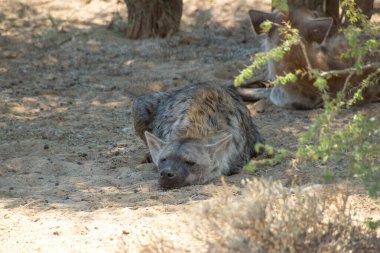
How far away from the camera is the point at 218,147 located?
6.71 m

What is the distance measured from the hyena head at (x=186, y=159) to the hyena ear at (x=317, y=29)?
2282mm

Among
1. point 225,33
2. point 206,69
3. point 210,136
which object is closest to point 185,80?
point 206,69

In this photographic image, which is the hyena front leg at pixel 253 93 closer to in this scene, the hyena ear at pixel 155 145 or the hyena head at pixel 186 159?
the hyena head at pixel 186 159

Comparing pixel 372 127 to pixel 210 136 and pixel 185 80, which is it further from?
pixel 185 80

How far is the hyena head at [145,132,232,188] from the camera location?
631 cm

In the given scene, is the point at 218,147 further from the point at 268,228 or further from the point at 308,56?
the point at 268,228

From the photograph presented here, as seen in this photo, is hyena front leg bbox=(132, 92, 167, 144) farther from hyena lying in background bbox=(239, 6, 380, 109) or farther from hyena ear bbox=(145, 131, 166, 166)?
hyena lying in background bbox=(239, 6, 380, 109)

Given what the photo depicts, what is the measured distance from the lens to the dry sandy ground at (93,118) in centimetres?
510

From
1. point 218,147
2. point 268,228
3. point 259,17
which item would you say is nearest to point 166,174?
point 218,147

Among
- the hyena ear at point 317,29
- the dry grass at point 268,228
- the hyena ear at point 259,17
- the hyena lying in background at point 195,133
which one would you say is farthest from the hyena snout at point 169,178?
the hyena ear at point 259,17

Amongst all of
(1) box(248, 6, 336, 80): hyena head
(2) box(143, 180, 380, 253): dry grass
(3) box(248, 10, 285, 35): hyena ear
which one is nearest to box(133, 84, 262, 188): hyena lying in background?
(1) box(248, 6, 336, 80): hyena head

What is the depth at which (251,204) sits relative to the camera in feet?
12.3

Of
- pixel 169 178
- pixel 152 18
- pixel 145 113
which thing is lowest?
pixel 152 18

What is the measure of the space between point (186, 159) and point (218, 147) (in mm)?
379
